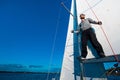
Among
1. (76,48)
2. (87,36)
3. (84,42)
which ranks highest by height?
(87,36)

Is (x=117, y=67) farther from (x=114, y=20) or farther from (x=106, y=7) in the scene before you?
(x=106, y=7)

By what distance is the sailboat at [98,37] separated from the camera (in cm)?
746

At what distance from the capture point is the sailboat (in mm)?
7461

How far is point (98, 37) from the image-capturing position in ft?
26.5

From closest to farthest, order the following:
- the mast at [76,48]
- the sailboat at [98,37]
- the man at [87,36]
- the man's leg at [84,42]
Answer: the sailboat at [98,37] < the man at [87,36] < the man's leg at [84,42] < the mast at [76,48]

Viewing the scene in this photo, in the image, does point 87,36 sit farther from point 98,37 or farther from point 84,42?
point 98,37

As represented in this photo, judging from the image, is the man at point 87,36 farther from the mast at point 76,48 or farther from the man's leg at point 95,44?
the mast at point 76,48

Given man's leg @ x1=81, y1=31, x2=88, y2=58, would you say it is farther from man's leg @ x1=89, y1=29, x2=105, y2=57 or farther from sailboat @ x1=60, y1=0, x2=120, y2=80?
sailboat @ x1=60, y1=0, x2=120, y2=80

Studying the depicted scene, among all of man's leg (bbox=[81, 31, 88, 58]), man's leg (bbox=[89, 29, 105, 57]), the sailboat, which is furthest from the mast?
man's leg (bbox=[89, 29, 105, 57])

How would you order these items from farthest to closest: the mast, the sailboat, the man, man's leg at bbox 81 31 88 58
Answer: the mast < man's leg at bbox 81 31 88 58 < the man < the sailboat

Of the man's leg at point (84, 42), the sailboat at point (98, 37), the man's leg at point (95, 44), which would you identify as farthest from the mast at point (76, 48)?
the man's leg at point (95, 44)

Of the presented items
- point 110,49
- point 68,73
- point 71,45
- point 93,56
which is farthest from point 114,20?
point 68,73

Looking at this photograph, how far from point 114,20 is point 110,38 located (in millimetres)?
673

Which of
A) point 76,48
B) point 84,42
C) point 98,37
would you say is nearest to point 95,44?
point 98,37
